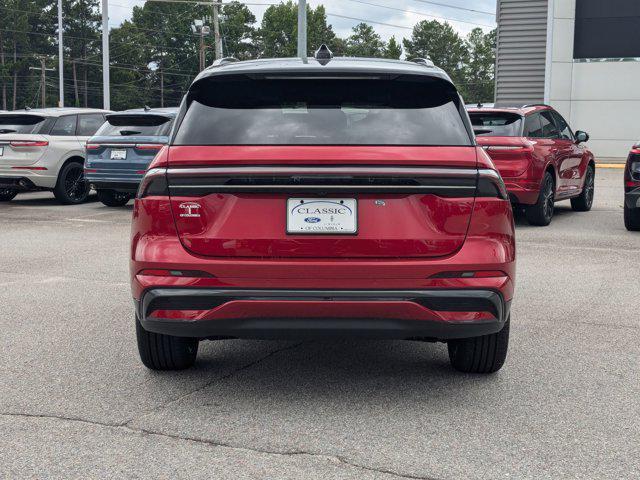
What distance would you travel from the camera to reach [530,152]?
39.5 feet

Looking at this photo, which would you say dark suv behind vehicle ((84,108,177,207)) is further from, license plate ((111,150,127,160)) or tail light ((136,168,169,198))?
tail light ((136,168,169,198))

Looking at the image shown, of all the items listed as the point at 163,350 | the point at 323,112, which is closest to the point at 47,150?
the point at 163,350

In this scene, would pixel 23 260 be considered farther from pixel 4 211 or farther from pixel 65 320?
pixel 4 211

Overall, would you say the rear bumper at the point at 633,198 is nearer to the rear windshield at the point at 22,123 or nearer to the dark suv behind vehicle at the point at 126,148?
the dark suv behind vehicle at the point at 126,148

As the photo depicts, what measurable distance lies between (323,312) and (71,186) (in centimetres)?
1305

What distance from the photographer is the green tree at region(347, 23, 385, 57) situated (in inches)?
5556

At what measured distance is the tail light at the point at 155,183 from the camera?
4434 millimetres

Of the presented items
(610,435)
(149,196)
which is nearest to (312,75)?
(149,196)

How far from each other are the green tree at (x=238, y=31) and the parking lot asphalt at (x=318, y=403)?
367 feet

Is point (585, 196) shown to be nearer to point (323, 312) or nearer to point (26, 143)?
point (26, 143)

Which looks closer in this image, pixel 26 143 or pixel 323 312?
pixel 323 312

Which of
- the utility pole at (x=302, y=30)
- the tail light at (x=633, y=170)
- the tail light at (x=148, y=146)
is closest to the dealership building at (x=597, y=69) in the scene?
the utility pole at (x=302, y=30)

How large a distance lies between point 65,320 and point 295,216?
120 inches

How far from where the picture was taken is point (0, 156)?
51.7 feet
